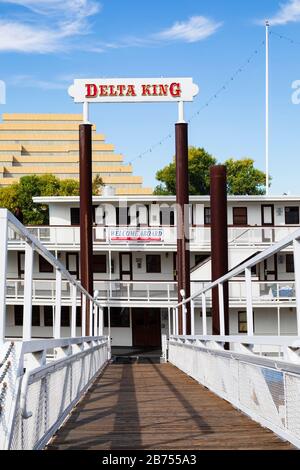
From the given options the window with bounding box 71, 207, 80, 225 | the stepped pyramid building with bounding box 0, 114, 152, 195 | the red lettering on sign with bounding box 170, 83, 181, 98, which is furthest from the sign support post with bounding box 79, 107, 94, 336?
the stepped pyramid building with bounding box 0, 114, 152, 195

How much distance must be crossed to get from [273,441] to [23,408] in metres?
2.29

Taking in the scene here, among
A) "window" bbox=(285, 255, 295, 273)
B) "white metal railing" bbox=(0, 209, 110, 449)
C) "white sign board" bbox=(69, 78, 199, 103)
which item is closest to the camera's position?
"white metal railing" bbox=(0, 209, 110, 449)

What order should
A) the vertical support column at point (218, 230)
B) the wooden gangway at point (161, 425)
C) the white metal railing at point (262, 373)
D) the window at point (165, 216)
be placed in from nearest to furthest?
the white metal railing at point (262, 373), the wooden gangway at point (161, 425), the vertical support column at point (218, 230), the window at point (165, 216)

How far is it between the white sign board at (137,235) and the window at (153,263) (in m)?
2.22

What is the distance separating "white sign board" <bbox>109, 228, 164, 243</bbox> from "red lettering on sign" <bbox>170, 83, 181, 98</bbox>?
8709mm

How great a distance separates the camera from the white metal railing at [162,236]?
3747cm

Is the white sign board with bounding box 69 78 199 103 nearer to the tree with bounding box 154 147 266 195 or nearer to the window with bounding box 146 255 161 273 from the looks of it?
the window with bounding box 146 255 161 273

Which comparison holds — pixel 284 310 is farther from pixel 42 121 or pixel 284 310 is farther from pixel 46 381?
pixel 42 121

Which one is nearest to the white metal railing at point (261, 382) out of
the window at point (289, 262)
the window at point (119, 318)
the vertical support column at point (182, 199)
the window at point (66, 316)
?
the vertical support column at point (182, 199)

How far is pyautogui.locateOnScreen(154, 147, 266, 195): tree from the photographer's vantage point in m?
78.9

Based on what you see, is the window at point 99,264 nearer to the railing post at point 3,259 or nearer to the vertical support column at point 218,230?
the vertical support column at point 218,230

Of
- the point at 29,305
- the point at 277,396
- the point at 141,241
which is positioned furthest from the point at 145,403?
the point at 141,241

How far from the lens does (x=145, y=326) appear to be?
4012cm

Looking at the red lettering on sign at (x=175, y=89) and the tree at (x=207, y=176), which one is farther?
the tree at (x=207, y=176)
